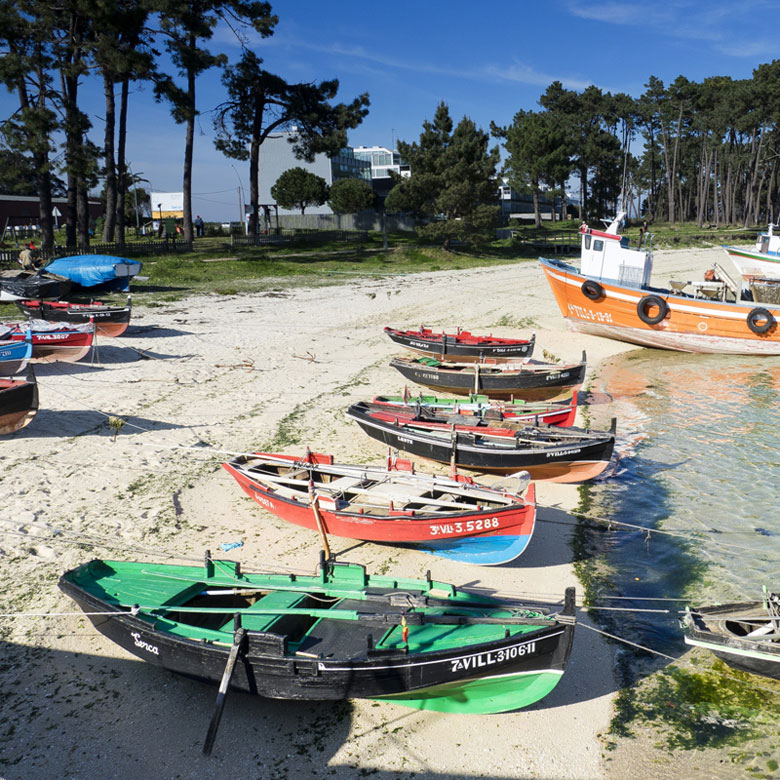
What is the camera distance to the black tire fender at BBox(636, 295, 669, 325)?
26625 mm

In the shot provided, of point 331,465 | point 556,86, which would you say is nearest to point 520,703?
point 331,465

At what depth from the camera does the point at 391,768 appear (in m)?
6.66

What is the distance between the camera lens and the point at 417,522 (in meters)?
9.89

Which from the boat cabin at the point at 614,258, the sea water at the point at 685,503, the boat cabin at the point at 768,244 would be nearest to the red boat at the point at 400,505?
the sea water at the point at 685,503

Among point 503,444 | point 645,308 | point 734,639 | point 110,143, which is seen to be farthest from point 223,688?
point 110,143

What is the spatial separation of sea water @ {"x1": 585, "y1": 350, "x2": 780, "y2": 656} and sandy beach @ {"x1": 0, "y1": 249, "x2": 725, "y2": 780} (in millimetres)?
845

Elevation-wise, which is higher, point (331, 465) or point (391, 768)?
point (331, 465)

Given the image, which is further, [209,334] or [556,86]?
[556,86]

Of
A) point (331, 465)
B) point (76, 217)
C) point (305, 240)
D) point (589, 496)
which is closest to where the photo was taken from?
point (331, 465)

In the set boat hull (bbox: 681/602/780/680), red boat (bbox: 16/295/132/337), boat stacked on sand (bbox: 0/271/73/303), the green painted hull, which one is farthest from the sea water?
boat stacked on sand (bbox: 0/271/73/303)

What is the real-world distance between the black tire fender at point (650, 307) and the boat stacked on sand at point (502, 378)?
32.2 feet

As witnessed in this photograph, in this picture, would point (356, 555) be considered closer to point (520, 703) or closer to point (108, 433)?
point (520, 703)

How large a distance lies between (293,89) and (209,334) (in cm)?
3278

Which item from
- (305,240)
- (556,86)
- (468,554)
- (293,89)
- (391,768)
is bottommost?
(391,768)
